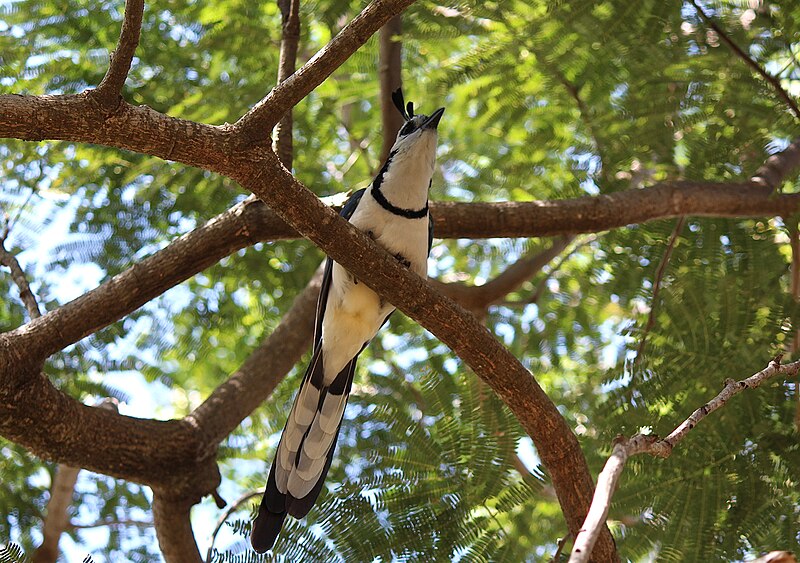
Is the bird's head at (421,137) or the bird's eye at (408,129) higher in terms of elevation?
the bird's eye at (408,129)

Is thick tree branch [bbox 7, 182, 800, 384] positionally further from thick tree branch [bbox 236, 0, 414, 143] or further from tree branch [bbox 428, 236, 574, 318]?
tree branch [bbox 428, 236, 574, 318]

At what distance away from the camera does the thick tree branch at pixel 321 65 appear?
3072mm

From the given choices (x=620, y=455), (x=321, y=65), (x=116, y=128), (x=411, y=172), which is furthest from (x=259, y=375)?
(x=620, y=455)

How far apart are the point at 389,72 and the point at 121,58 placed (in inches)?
109

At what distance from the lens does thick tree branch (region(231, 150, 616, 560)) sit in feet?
10.6

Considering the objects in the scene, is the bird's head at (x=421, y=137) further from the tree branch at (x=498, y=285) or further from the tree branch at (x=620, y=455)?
the tree branch at (x=620, y=455)

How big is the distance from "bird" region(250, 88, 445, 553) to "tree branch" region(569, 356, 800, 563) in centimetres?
170

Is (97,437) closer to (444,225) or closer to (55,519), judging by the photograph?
(55,519)

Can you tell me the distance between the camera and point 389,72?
5512mm

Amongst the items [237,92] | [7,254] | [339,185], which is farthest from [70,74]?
[339,185]

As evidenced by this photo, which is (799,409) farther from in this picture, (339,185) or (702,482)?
(339,185)

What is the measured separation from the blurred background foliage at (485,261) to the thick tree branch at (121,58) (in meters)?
2.21

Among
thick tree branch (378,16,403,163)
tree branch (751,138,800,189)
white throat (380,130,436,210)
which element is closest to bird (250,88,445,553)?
white throat (380,130,436,210)

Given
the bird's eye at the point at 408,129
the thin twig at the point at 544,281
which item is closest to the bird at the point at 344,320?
the bird's eye at the point at 408,129
